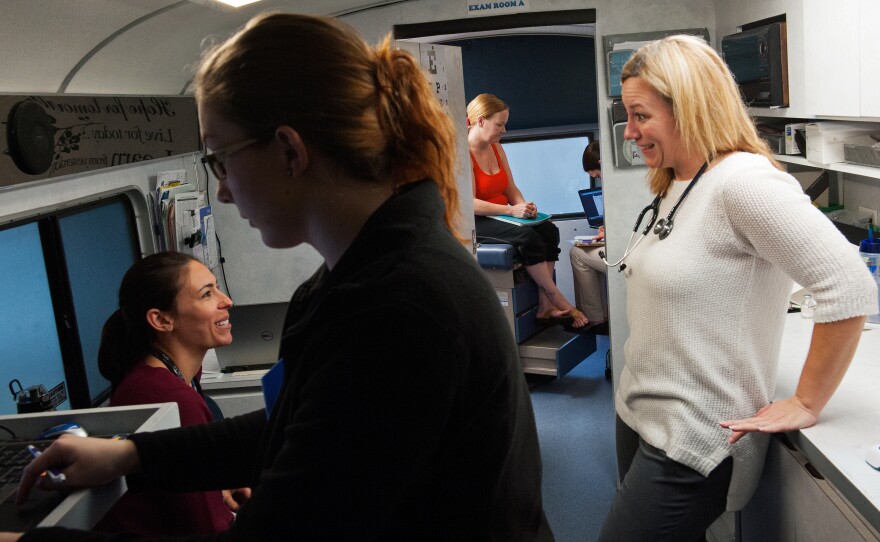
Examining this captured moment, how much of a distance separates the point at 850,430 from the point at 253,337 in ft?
9.05

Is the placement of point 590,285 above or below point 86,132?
below

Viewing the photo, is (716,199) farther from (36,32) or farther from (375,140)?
(36,32)

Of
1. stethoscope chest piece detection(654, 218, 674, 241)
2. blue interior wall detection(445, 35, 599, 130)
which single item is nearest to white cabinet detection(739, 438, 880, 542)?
stethoscope chest piece detection(654, 218, 674, 241)

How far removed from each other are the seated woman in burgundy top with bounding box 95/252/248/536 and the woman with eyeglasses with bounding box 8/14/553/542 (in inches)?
40.8

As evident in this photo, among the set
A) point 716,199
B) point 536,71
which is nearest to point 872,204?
point 716,199

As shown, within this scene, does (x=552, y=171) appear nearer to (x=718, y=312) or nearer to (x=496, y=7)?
(x=496, y=7)

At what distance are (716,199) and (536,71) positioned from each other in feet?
21.2

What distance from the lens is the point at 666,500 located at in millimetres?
2057

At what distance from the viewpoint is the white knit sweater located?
1.85 m

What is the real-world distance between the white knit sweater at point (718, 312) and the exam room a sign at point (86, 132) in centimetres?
230

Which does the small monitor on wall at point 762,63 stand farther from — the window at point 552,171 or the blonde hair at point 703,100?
the window at point 552,171

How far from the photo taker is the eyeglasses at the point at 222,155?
1058mm

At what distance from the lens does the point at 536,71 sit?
8.13 meters

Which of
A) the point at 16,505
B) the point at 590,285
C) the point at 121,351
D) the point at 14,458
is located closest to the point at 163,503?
the point at 121,351
